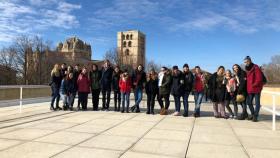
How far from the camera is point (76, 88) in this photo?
12414 millimetres

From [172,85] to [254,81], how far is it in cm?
285

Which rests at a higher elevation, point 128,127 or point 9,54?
point 9,54

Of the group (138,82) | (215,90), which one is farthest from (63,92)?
(215,90)

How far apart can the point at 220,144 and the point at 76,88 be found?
7.39m

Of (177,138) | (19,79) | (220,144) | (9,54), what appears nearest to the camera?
(220,144)

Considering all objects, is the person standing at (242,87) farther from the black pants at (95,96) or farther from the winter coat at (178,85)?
the black pants at (95,96)

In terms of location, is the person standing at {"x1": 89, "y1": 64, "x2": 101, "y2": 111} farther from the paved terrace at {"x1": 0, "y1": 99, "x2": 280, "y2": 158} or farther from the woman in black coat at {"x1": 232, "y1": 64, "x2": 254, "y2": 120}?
the woman in black coat at {"x1": 232, "y1": 64, "x2": 254, "y2": 120}

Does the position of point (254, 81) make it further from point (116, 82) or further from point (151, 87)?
point (116, 82)

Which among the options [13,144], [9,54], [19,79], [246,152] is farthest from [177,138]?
[9,54]

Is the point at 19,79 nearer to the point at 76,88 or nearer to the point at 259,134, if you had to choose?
the point at 76,88

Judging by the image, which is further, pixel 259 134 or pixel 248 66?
pixel 248 66

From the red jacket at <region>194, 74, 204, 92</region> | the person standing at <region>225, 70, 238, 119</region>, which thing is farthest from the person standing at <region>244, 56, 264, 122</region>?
the red jacket at <region>194, 74, 204, 92</region>

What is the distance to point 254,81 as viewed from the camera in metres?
9.55

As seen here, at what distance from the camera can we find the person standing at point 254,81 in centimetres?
947
